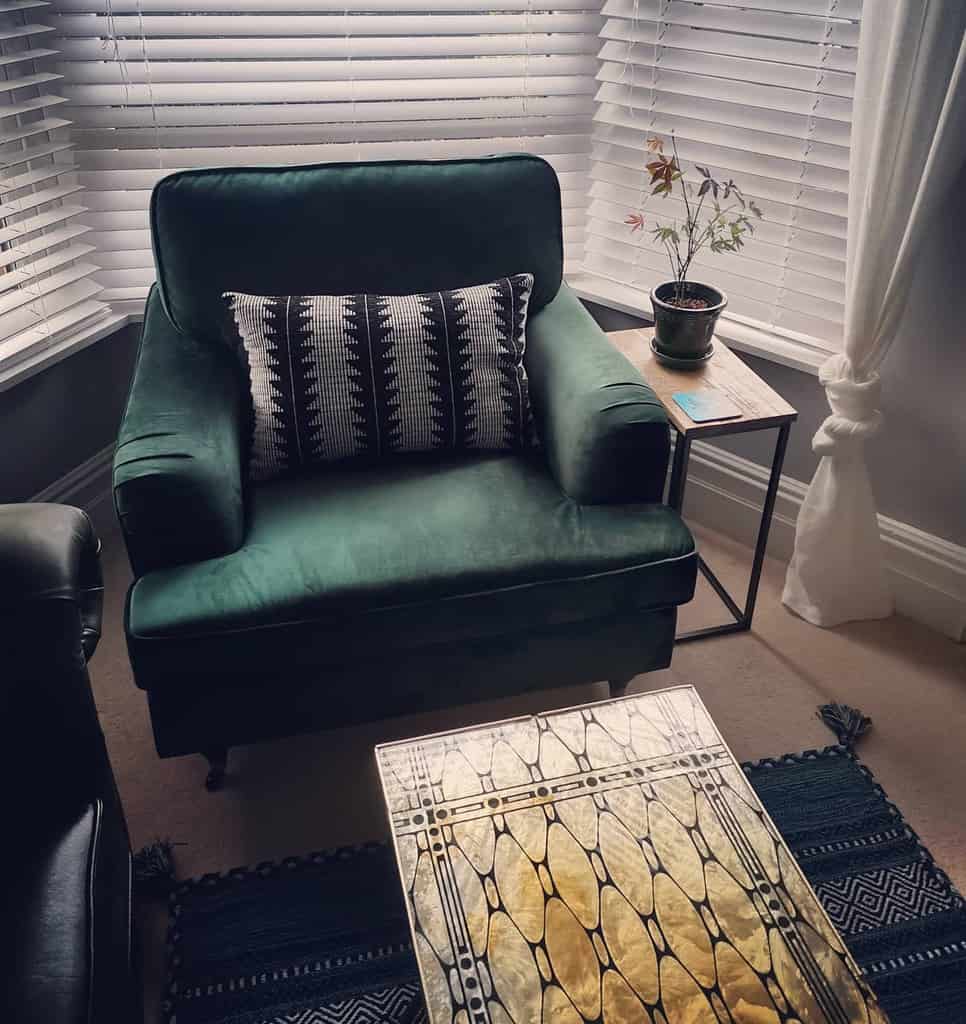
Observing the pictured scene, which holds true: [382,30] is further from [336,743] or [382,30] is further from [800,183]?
[336,743]

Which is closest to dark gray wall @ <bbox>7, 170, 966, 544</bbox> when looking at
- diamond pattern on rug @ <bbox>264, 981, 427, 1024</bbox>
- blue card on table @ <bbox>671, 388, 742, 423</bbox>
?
blue card on table @ <bbox>671, 388, 742, 423</bbox>

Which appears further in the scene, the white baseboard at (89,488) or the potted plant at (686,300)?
the white baseboard at (89,488)

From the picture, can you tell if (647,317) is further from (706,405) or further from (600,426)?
(600,426)

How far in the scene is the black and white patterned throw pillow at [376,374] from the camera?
5.80 feet

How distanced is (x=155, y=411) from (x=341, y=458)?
0.34 metres

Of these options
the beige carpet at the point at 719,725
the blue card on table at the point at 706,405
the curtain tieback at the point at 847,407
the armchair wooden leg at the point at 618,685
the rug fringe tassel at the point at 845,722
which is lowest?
the beige carpet at the point at 719,725

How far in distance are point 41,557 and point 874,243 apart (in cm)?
155

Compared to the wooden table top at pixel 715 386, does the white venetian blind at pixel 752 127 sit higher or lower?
higher

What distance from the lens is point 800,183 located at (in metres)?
2.10

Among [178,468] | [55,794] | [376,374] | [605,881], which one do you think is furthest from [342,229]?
[605,881]

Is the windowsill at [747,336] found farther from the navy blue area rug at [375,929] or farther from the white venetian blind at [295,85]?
the navy blue area rug at [375,929]

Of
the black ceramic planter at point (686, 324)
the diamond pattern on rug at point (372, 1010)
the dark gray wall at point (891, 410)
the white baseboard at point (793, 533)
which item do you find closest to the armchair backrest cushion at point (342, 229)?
the black ceramic planter at point (686, 324)

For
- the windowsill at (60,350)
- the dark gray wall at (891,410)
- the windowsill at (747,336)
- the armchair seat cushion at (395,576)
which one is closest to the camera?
the armchair seat cushion at (395,576)

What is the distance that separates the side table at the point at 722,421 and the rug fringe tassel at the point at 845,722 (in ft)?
0.94
